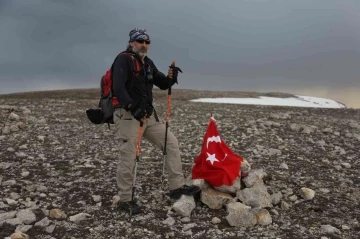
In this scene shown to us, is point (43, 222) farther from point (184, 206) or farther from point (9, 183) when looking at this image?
point (184, 206)

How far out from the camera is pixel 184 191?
7.77m

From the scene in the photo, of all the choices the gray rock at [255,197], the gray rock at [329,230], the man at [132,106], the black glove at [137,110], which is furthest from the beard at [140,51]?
the gray rock at [329,230]

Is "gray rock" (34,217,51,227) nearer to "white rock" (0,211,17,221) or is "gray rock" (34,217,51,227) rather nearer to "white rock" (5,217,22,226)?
"white rock" (5,217,22,226)

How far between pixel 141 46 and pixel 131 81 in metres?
0.71

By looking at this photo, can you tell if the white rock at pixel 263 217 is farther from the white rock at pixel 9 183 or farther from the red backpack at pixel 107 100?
the white rock at pixel 9 183

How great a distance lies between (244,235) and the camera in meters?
6.60

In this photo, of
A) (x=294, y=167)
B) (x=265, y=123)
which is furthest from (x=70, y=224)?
(x=265, y=123)

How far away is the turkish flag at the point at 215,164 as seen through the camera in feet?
25.7

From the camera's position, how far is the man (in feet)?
22.9

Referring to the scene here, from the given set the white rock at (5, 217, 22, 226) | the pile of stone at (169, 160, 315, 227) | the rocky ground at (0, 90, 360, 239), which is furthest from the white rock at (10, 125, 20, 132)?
the pile of stone at (169, 160, 315, 227)

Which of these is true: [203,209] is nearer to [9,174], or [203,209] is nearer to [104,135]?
[9,174]

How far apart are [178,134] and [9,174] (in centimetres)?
643

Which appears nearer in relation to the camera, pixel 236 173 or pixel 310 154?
pixel 236 173

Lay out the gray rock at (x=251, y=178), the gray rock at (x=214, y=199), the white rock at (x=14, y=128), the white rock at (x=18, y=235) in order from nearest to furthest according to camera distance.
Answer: the white rock at (x=18, y=235) < the gray rock at (x=214, y=199) < the gray rock at (x=251, y=178) < the white rock at (x=14, y=128)
